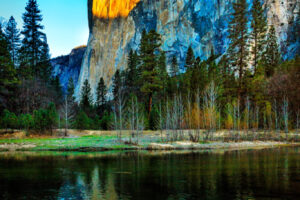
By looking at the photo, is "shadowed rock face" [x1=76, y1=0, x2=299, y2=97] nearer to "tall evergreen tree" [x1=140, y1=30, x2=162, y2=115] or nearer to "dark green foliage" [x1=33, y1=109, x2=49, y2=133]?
"tall evergreen tree" [x1=140, y1=30, x2=162, y2=115]

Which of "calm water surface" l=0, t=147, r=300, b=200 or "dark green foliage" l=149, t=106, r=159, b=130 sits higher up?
Result: "dark green foliage" l=149, t=106, r=159, b=130

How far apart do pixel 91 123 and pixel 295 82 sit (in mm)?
25649

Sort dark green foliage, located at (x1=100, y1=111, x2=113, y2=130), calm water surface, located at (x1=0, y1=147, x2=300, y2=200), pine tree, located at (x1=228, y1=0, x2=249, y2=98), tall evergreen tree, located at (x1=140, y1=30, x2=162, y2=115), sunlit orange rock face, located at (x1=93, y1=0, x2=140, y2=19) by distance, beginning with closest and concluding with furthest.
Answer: calm water surface, located at (x1=0, y1=147, x2=300, y2=200), pine tree, located at (x1=228, y1=0, x2=249, y2=98), dark green foliage, located at (x1=100, y1=111, x2=113, y2=130), tall evergreen tree, located at (x1=140, y1=30, x2=162, y2=115), sunlit orange rock face, located at (x1=93, y1=0, x2=140, y2=19)

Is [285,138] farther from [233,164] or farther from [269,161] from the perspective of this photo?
[233,164]

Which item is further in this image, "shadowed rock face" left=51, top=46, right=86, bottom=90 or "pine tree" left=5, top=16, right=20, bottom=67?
"shadowed rock face" left=51, top=46, right=86, bottom=90

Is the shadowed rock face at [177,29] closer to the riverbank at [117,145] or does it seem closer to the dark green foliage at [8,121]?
the riverbank at [117,145]

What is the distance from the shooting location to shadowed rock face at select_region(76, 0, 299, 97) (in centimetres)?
7719

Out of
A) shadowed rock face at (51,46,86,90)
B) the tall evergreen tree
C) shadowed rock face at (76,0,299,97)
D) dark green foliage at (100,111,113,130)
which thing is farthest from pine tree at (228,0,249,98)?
shadowed rock face at (51,46,86,90)

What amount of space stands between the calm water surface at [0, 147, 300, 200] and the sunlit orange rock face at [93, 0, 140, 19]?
8772cm

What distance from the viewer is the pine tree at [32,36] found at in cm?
5357

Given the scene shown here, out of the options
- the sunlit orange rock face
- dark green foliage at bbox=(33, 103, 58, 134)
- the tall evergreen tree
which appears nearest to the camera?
dark green foliage at bbox=(33, 103, 58, 134)

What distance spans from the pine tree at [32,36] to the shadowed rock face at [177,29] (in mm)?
42566

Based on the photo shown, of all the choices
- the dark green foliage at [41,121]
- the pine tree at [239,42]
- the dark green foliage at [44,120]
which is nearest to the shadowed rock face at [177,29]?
the pine tree at [239,42]

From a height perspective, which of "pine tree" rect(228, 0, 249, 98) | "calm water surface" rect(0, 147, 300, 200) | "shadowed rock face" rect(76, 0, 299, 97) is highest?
"shadowed rock face" rect(76, 0, 299, 97)
